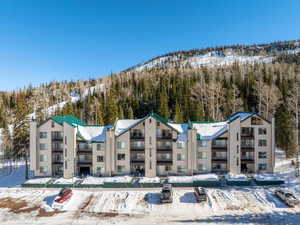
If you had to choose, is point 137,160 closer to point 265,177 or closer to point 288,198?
point 265,177

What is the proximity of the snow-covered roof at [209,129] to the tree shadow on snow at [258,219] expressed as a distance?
16.1 m

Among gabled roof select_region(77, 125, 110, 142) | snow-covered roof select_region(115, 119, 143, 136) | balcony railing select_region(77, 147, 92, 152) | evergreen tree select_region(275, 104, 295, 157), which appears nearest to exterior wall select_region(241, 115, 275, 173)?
evergreen tree select_region(275, 104, 295, 157)

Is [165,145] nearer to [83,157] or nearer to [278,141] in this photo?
[83,157]

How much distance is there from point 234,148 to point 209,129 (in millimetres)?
5946

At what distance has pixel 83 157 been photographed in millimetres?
39031

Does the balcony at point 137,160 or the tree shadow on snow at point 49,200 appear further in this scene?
the balcony at point 137,160

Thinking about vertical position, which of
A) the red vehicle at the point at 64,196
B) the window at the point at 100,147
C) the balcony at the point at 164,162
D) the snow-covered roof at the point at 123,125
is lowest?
the red vehicle at the point at 64,196

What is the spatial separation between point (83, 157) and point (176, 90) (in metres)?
57.3

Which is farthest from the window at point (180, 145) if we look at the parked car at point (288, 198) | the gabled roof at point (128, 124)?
the parked car at point (288, 198)

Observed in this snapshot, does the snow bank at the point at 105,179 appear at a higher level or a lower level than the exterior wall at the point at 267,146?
lower

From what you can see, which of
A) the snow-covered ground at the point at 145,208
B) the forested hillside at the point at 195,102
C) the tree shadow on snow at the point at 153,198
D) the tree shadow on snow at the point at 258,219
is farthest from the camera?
the forested hillside at the point at 195,102

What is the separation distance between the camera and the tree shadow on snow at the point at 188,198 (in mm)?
28709

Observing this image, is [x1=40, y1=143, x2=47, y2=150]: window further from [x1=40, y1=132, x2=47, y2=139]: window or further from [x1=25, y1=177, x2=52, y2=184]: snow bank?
[x1=25, y1=177, x2=52, y2=184]: snow bank

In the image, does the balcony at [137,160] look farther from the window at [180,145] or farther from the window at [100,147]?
the window at [180,145]
